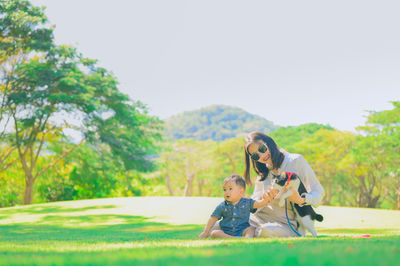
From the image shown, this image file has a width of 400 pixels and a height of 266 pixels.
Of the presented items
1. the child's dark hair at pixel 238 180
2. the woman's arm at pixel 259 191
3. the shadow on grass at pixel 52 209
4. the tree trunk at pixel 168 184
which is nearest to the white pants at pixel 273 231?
the woman's arm at pixel 259 191

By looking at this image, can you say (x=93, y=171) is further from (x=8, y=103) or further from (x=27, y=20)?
(x=27, y=20)

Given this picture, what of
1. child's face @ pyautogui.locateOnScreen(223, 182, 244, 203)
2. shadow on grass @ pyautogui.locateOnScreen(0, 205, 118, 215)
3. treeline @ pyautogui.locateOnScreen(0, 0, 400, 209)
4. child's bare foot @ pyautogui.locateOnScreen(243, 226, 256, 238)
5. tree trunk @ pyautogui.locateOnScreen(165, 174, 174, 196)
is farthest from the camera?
tree trunk @ pyautogui.locateOnScreen(165, 174, 174, 196)

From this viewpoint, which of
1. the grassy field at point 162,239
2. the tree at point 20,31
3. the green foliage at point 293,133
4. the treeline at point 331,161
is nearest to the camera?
the grassy field at point 162,239

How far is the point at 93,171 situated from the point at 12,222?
1287cm

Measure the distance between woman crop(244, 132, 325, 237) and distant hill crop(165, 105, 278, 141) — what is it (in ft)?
300

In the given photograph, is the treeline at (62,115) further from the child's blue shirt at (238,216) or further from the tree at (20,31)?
the child's blue shirt at (238,216)

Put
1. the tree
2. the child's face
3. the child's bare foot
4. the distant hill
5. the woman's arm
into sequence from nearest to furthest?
1. the child's bare foot
2. the child's face
3. the woman's arm
4. the tree
5. the distant hill

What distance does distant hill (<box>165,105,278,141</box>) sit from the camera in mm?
100875

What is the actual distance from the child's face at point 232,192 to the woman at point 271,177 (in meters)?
0.34

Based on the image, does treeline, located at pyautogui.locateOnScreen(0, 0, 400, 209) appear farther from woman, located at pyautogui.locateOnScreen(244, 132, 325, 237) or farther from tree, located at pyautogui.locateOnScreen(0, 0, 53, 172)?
woman, located at pyautogui.locateOnScreen(244, 132, 325, 237)

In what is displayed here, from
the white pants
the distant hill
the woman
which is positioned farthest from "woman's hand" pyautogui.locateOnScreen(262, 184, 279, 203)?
the distant hill

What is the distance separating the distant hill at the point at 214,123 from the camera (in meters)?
101

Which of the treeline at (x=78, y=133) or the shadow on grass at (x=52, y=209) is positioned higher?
the treeline at (x=78, y=133)

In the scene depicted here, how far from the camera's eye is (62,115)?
899 inches
